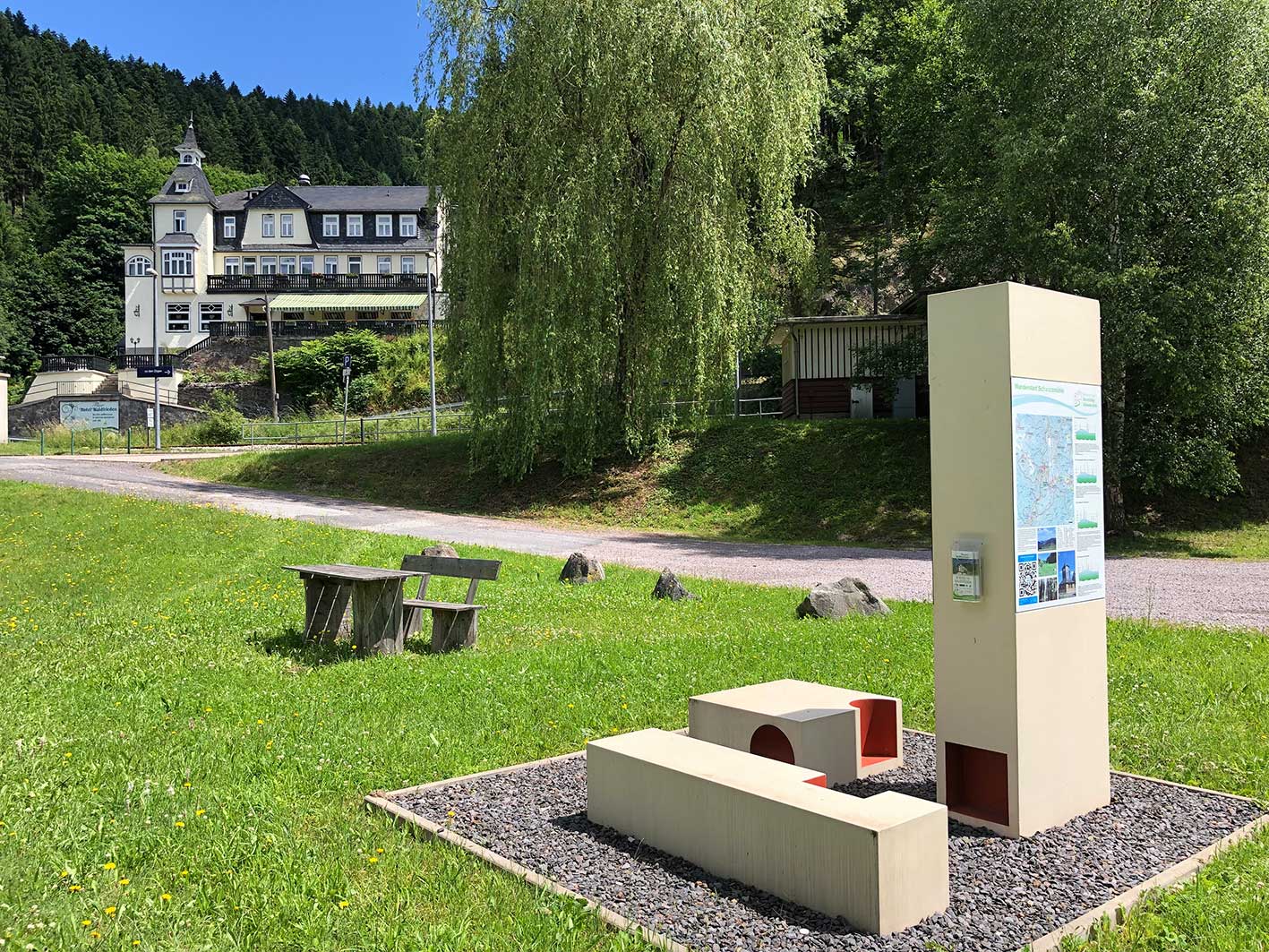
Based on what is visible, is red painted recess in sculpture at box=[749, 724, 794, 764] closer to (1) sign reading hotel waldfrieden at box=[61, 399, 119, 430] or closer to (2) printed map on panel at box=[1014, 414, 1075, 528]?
(2) printed map on panel at box=[1014, 414, 1075, 528]

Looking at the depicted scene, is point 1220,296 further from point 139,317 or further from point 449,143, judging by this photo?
point 139,317

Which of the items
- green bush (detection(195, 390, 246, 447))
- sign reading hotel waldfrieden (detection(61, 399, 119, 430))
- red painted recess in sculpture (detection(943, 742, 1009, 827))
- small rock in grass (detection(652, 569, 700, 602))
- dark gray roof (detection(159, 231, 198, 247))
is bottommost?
red painted recess in sculpture (detection(943, 742, 1009, 827))

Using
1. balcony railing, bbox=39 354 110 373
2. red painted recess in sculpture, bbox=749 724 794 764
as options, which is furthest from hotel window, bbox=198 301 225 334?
red painted recess in sculpture, bbox=749 724 794 764

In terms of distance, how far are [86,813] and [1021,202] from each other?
19.1 m

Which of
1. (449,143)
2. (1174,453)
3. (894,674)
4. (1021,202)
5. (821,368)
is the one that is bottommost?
(894,674)

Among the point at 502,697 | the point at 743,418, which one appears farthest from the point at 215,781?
the point at 743,418

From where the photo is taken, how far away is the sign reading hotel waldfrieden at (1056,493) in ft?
16.6

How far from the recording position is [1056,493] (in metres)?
5.29

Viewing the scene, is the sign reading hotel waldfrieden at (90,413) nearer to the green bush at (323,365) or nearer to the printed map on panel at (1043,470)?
the green bush at (323,365)

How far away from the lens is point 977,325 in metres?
5.16

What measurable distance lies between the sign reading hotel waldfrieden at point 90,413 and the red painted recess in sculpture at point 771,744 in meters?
48.5

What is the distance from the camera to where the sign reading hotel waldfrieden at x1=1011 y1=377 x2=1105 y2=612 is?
199 inches

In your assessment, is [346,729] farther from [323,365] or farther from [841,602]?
[323,365]

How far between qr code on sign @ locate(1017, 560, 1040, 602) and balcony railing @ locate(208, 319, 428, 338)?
56.9 meters
